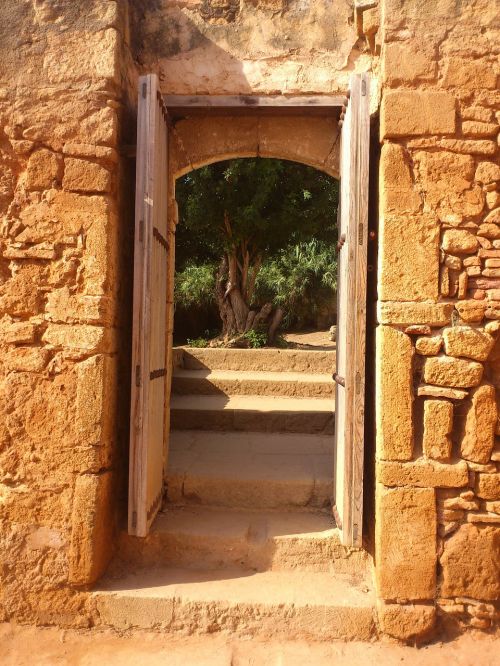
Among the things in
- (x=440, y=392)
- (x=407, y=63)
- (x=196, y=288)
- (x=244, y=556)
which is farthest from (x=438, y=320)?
(x=196, y=288)

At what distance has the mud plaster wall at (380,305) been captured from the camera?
A: 3090mm

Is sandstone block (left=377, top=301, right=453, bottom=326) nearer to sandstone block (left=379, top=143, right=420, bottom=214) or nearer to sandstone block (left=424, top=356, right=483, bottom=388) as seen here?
sandstone block (left=424, top=356, right=483, bottom=388)

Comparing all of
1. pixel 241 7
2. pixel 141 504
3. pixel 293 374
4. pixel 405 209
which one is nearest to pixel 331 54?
pixel 241 7

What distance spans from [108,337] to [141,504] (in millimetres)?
1078

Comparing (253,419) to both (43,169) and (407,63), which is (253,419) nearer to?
(43,169)

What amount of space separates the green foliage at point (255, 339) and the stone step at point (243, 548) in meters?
7.27

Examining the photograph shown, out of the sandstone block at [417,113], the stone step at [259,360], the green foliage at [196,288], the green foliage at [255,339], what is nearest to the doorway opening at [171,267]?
the sandstone block at [417,113]

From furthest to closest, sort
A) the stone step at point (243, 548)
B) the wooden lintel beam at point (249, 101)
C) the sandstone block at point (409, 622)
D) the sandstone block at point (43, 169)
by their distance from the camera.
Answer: the wooden lintel beam at point (249, 101) < the stone step at point (243, 548) < the sandstone block at point (43, 169) < the sandstone block at point (409, 622)

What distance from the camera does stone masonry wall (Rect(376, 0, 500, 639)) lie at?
3.08 metres

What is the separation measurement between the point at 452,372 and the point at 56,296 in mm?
2441

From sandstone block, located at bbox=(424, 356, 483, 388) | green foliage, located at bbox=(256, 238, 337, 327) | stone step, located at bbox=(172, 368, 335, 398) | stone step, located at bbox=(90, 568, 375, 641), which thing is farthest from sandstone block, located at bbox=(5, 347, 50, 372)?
green foliage, located at bbox=(256, 238, 337, 327)

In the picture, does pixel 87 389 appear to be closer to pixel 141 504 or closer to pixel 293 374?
pixel 141 504

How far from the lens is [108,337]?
11.0ft

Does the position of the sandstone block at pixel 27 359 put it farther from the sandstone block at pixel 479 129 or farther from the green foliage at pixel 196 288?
the green foliage at pixel 196 288
